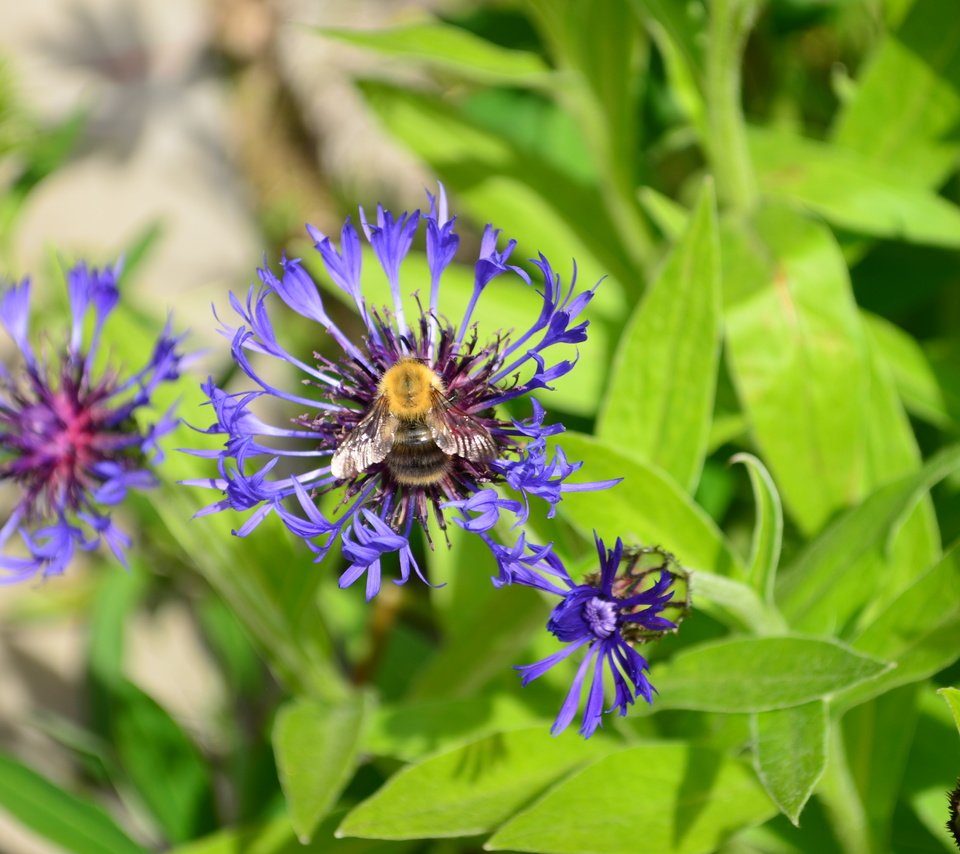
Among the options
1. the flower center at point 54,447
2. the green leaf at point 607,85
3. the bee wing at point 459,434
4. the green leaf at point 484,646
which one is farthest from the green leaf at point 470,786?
the green leaf at point 607,85

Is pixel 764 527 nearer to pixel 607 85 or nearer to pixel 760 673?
pixel 760 673

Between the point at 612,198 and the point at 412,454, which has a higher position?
the point at 612,198

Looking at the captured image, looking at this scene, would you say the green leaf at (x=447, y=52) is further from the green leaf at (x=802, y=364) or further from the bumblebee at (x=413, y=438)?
the bumblebee at (x=413, y=438)

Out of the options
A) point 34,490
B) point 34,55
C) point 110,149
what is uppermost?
point 34,55

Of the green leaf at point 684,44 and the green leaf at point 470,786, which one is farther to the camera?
the green leaf at point 684,44

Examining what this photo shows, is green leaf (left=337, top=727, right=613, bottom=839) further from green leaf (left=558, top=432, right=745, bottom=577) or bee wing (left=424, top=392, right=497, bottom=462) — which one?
bee wing (left=424, top=392, right=497, bottom=462)

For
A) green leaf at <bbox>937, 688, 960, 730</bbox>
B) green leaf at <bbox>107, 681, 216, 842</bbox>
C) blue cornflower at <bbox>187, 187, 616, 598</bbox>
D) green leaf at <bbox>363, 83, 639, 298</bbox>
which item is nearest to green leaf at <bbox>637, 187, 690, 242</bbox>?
green leaf at <bbox>363, 83, 639, 298</bbox>

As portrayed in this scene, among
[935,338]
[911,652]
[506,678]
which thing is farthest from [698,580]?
[935,338]

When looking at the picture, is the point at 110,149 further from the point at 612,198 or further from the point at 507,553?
the point at 507,553
